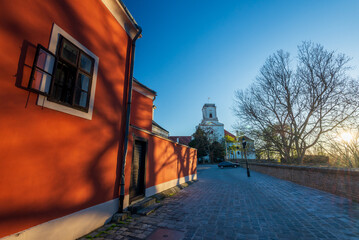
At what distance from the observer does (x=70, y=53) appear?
3264 mm

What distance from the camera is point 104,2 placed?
4133mm

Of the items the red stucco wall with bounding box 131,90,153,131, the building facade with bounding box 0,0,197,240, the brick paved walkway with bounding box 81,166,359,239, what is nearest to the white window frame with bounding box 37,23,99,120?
the building facade with bounding box 0,0,197,240

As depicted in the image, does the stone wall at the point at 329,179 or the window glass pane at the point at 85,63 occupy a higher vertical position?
the window glass pane at the point at 85,63

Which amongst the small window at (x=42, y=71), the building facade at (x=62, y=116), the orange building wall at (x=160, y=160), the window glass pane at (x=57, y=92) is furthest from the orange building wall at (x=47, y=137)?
the orange building wall at (x=160, y=160)

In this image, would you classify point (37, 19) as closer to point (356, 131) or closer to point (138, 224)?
point (138, 224)

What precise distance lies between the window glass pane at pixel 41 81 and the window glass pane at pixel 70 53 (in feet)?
2.21

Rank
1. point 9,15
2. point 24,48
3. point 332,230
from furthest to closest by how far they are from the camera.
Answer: point 332,230 → point 24,48 → point 9,15

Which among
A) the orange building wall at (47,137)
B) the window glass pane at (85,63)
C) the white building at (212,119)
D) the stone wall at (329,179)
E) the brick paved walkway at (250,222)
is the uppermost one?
the white building at (212,119)

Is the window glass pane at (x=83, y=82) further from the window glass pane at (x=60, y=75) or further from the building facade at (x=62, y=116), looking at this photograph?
the window glass pane at (x=60, y=75)

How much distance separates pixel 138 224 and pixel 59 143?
8.50ft

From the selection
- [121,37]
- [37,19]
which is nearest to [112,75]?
[121,37]

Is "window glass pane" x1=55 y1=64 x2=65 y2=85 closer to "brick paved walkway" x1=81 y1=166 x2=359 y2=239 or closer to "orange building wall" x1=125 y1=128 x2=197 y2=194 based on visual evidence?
"orange building wall" x1=125 y1=128 x2=197 y2=194

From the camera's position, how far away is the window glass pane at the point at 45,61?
255cm

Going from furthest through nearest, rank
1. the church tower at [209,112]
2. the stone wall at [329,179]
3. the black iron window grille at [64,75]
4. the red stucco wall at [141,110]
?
the church tower at [209,112]
the red stucco wall at [141,110]
the stone wall at [329,179]
the black iron window grille at [64,75]
